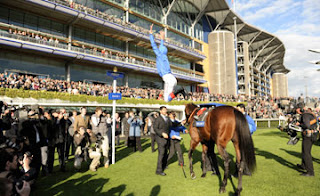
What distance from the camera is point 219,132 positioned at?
5.02 metres

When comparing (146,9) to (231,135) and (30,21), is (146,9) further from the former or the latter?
(231,135)

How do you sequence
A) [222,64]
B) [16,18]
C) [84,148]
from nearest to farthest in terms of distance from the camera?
1. [84,148]
2. [16,18]
3. [222,64]

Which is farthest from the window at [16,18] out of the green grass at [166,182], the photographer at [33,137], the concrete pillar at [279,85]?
the concrete pillar at [279,85]

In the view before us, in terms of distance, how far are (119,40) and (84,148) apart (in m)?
25.0

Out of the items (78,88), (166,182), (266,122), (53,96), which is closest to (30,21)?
(78,88)

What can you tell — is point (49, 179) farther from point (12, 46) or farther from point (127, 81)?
point (127, 81)

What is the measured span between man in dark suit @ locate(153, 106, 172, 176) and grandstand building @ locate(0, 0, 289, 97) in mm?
18680

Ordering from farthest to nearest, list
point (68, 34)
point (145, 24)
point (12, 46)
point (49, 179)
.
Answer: point (145, 24)
point (68, 34)
point (12, 46)
point (49, 179)

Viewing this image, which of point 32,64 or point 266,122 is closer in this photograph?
point 32,64

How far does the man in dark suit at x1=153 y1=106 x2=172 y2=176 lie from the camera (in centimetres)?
592

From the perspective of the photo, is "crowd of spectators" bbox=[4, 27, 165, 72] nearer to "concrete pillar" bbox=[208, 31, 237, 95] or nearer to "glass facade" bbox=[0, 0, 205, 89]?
"glass facade" bbox=[0, 0, 205, 89]

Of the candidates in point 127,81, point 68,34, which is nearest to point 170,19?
point 127,81

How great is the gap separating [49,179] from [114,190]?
2318mm

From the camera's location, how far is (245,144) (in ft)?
15.7
